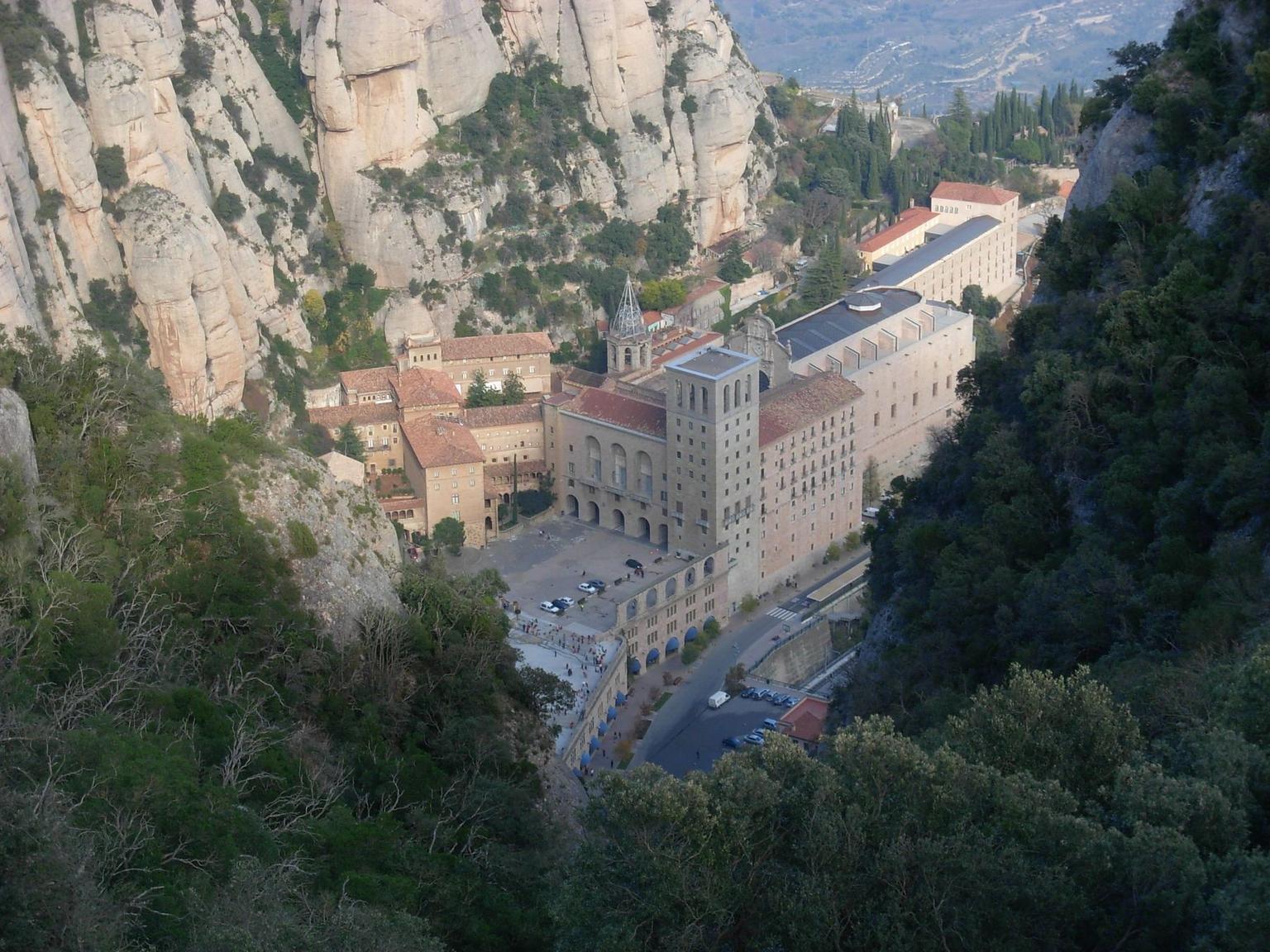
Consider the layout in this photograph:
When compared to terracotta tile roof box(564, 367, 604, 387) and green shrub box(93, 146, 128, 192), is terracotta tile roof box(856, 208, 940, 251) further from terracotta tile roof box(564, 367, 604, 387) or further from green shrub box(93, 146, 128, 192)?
green shrub box(93, 146, 128, 192)

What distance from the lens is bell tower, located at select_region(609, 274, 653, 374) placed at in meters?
59.3

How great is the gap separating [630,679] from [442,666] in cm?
2090

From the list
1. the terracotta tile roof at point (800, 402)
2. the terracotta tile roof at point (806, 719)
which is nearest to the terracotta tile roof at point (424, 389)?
the terracotta tile roof at point (800, 402)

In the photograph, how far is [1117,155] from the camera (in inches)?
1389

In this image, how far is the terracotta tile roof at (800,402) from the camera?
54.7m

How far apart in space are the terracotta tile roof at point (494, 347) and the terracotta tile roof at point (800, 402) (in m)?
9.68

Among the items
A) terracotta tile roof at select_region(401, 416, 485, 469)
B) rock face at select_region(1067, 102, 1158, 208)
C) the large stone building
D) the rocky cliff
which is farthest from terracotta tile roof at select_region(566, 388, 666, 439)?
the large stone building

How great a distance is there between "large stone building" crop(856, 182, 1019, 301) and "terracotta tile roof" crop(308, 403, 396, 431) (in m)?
22.8

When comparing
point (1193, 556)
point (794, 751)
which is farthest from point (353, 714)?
point (1193, 556)

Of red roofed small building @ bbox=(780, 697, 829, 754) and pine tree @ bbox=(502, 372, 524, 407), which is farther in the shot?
pine tree @ bbox=(502, 372, 524, 407)

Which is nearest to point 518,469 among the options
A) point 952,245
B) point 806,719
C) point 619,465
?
point 619,465

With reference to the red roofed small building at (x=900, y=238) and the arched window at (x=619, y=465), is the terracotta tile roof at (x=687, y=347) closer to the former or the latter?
the arched window at (x=619, y=465)

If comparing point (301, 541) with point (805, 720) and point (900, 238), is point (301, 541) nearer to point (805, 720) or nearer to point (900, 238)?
Answer: point (805, 720)

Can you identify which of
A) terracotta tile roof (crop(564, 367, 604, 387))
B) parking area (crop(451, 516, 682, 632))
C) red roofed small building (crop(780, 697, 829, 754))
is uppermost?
terracotta tile roof (crop(564, 367, 604, 387))
